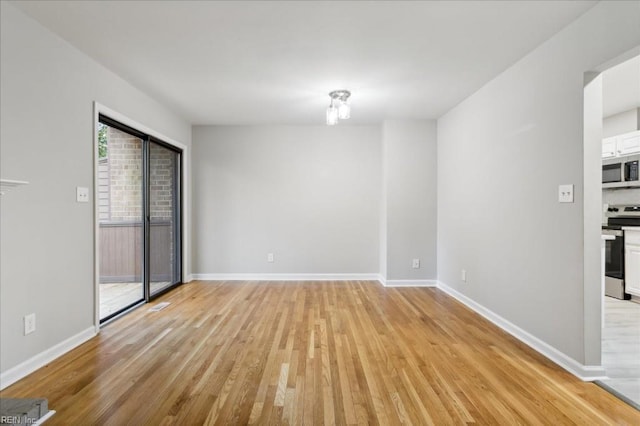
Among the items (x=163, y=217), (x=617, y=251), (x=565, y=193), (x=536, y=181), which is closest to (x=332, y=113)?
(x=536, y=181)

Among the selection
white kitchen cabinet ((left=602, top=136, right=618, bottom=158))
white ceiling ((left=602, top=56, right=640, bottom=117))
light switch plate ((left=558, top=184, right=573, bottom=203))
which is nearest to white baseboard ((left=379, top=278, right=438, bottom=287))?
light switch plate ((left=558, top=184, right=573, bottom=203))

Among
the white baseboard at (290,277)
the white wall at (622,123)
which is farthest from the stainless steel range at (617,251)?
the white baseboard at (290,277)

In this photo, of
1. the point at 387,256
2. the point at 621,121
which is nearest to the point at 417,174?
the point at 387,256

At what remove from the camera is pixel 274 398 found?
1884 mm

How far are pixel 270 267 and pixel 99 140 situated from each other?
293cm

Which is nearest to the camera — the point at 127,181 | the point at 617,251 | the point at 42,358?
the point at 42,358

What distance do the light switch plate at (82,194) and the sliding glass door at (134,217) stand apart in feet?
0.82

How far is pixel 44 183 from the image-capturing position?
7.64 ft

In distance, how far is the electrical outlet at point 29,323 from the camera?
7.07 ft

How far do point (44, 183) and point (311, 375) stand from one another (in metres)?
2.42

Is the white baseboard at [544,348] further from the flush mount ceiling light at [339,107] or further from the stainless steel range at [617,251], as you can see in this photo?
the flush mount ceiling light at [339,107]

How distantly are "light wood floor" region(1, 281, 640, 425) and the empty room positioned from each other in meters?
0.02

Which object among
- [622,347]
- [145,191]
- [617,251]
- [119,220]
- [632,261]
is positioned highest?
[145,191]

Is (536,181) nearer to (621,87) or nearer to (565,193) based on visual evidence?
(565,193)
